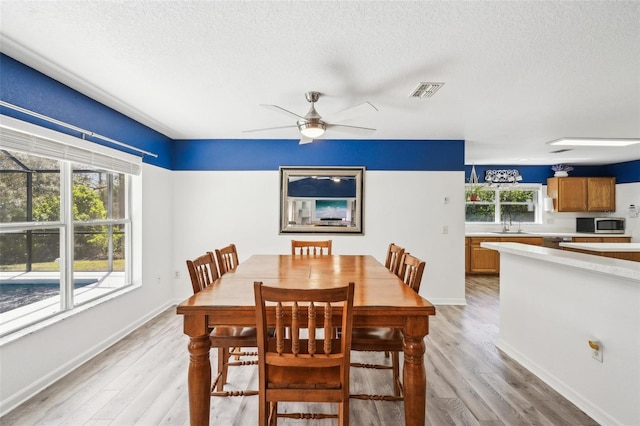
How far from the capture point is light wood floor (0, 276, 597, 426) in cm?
184

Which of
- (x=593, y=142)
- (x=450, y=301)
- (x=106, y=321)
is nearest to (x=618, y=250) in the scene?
(x=593, y=142)

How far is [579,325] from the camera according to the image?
2016 millimetres

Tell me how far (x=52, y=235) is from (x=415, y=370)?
2779 millimetres

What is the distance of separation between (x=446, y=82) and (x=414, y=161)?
1911mm

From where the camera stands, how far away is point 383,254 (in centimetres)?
420

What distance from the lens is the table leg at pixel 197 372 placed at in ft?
4.92

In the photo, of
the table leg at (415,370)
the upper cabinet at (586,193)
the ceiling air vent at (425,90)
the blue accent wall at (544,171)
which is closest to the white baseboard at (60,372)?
the table leg at (415,370)

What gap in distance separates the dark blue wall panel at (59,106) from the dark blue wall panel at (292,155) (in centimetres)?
77

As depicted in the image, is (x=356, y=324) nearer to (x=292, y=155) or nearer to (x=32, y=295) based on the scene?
(x=32, y=295)

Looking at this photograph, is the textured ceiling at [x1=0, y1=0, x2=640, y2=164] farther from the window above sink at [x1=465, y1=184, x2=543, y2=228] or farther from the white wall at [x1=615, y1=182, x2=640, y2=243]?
the white wall at [x1=615, y1=182, x2=640, y2=243]

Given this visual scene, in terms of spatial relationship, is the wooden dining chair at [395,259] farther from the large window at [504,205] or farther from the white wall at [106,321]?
the large window at [504,205]

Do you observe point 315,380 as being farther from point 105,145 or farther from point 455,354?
point 105,145

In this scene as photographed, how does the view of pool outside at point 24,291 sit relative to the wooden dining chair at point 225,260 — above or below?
below

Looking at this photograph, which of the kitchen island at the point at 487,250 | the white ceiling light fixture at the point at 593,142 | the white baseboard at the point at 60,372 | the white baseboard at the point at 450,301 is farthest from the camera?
the kitchen island at the point at 487,250
